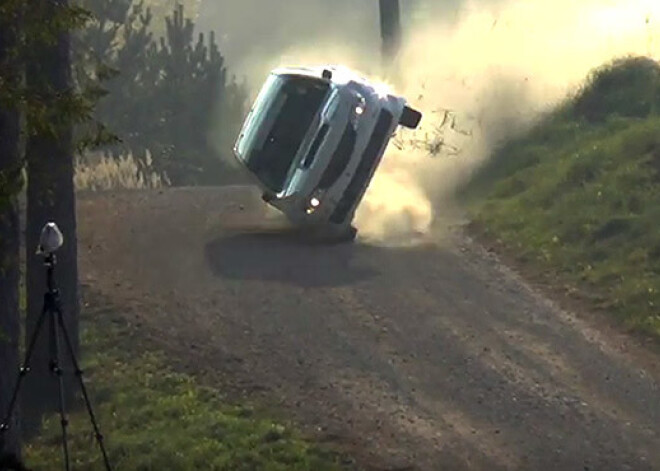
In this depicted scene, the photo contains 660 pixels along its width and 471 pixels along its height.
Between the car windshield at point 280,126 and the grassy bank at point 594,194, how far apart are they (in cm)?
288

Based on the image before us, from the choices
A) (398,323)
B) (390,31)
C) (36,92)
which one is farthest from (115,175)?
(36,92)

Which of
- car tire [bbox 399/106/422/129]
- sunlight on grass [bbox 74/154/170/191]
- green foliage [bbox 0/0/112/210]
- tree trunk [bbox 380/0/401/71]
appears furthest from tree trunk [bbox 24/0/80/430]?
tree trunk [bbox 380/0/401/71]

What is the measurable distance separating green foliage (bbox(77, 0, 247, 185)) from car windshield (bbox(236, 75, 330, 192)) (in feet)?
47.3

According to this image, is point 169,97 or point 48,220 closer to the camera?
point 48,220

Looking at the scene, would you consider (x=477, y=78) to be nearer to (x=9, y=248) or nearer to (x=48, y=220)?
(x=48, y=220)

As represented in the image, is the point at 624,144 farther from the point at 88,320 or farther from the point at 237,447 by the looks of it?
the point at 237,447

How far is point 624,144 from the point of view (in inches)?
866

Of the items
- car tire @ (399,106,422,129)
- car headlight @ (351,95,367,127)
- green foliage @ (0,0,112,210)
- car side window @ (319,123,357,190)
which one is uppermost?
green foliage @ (0,0,112,210)

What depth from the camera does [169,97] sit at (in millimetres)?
35750

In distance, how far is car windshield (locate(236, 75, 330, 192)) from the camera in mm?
19484

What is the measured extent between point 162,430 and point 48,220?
222cm

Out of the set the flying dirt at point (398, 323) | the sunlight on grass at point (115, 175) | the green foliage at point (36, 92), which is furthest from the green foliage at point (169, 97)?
the green foliage at point (36, 92)

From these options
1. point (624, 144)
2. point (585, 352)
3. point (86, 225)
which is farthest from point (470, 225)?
point (585, 352)

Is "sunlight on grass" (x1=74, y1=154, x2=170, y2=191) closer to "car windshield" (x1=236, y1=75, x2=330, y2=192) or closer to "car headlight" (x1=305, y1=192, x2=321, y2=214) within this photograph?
"car windshield" (x1=236, y1=75, x2=330, y2=192)
